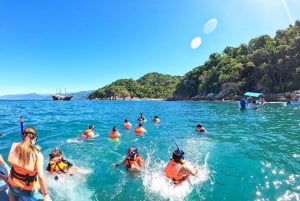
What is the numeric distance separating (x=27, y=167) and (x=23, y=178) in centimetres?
30

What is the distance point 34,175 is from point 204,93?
11170 centimetres

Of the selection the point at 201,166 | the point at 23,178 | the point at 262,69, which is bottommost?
the point at 201,166

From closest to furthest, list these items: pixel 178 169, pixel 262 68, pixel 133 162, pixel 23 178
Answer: pixel 23 178 < pixel 178 169 < pixel 133 162 < pixel 262 68

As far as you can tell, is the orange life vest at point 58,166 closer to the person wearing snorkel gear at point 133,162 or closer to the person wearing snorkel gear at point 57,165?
the person wearing snorkel gear at point 57,165

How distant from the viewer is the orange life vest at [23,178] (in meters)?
5.17

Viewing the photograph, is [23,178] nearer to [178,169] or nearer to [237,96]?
[178,169]

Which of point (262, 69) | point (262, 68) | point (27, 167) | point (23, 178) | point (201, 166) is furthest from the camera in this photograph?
point (262, 69)

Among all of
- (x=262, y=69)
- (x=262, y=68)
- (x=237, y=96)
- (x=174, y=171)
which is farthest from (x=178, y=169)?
(x=262, y=69)

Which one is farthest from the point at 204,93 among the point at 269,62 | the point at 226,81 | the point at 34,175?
the point at 34,175

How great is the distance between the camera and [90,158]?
14.6 m

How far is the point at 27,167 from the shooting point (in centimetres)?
510

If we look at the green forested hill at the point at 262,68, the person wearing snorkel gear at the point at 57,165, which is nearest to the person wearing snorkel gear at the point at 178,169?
the person wearing snorkel gear at the point at 57,165

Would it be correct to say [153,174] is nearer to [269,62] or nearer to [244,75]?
[269,62]

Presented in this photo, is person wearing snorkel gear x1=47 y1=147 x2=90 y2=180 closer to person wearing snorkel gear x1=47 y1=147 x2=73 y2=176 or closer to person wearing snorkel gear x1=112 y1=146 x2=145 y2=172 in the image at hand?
person wearing snorkel gear x1=47 y1=147 x2=73 y2=176
